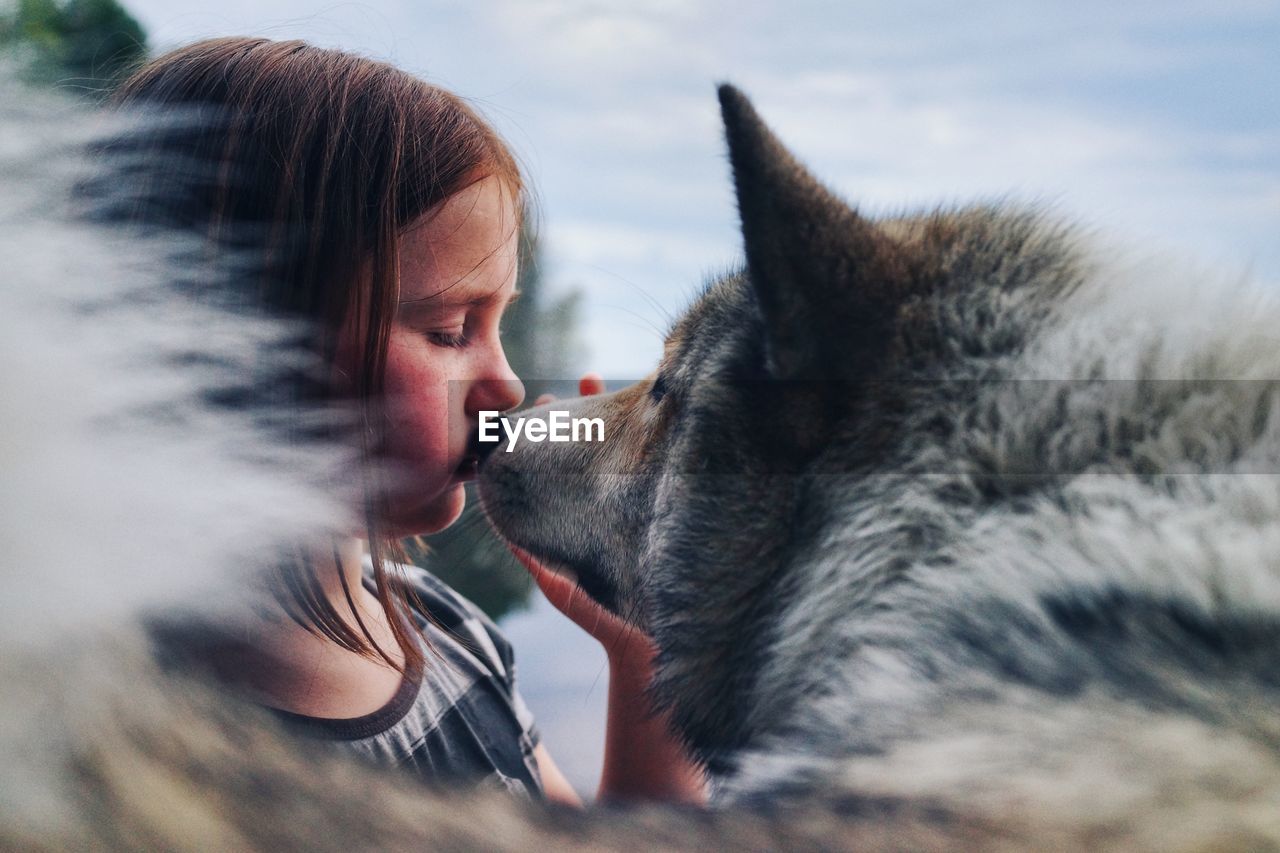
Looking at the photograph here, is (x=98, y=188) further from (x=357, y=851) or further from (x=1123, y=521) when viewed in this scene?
(x=1123, y=521)

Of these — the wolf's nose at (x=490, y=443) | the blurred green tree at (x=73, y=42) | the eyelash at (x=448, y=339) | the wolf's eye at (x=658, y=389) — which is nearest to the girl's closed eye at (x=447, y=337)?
the eyelash at (x=448, y=339)

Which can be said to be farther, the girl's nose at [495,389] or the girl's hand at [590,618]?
the girl's hand at [590,618]

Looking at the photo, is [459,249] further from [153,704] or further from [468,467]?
[153,704]

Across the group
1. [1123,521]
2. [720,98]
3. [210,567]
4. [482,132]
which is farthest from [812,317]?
[482,132]

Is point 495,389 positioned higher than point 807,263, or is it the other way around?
point 807,263

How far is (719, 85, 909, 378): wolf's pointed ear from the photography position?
2.63ft

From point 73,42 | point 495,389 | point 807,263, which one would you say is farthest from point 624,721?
point 73,42

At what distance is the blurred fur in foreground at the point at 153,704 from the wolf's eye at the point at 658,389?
0.54 m

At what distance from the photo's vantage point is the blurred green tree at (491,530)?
4.93 ft

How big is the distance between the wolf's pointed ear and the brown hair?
50 centimetres

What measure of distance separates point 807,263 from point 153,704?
0.63 metres

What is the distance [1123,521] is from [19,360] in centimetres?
71

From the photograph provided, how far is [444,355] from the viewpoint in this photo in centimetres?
116

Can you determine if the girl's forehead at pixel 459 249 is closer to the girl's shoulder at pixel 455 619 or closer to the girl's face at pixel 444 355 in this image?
the girl's face at pixel 444 355
